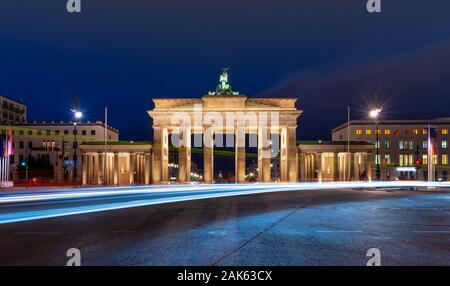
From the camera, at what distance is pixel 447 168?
4107 inches

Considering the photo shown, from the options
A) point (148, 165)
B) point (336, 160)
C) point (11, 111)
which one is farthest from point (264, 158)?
point (11, 111)

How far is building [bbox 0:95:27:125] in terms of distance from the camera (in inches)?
4853

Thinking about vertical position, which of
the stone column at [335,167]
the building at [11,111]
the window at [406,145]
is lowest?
the stone column at [335,167]

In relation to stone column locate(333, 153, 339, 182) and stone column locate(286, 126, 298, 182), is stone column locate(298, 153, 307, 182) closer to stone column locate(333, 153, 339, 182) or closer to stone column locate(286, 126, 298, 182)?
stone column locate(333, 153, 339, 182)

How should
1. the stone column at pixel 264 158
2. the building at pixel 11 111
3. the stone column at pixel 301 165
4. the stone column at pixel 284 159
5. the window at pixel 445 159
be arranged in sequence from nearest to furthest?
1. the stone column at pixel 264 158
2. the stone column at pixel 284 159
3. the stone column at pixel 301 165
4. the window at pixel 445 159
5. the building at pixel 11 111

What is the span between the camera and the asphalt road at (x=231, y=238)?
9930mm

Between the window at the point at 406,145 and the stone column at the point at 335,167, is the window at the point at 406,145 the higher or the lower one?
the higher one

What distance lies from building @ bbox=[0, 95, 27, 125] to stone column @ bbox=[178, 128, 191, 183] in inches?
2874

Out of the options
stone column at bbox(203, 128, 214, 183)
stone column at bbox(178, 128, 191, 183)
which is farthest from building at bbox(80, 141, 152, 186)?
stone column at bbox(203, 128, 214, 183)

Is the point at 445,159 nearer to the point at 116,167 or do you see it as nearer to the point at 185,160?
the point at 185,160

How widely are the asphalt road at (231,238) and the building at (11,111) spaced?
117681 millimetres

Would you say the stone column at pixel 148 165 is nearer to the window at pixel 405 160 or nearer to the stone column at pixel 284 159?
the stone column at pixel 284 159

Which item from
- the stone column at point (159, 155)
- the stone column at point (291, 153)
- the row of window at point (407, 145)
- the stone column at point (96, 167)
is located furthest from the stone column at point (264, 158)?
the row of window at point (407, 145)
